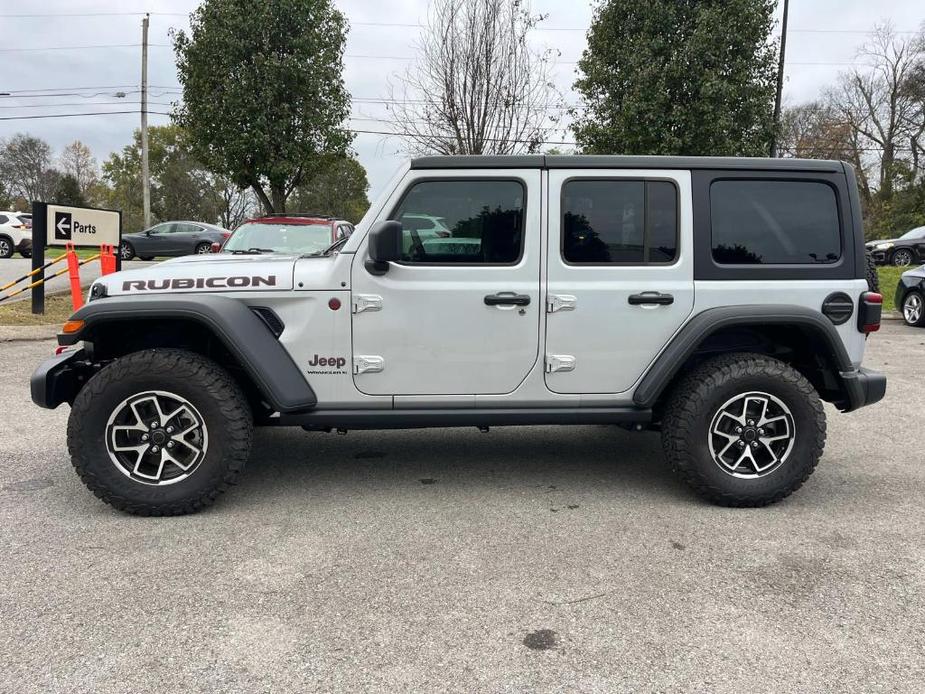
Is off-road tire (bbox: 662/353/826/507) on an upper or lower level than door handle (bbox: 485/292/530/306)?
lower

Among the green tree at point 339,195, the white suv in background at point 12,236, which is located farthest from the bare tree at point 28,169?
the white suv in background at point 12,236

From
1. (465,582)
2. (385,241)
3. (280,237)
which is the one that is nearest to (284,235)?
(280,237)

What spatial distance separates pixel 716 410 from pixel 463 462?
1641 mm

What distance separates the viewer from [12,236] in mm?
23734

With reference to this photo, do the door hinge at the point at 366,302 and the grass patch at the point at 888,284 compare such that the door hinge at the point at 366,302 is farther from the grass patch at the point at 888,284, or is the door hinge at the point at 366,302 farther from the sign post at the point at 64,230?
the grass patch at the point at 888,284

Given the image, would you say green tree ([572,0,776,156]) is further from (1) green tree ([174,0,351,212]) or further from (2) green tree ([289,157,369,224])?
(2) green tree ([289,157,369,224])

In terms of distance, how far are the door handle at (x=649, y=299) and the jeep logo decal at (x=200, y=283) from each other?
6.11 feet

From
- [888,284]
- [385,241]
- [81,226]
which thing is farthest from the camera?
[888,284]

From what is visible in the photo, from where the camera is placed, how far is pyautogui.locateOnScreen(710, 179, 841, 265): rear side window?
12.5ft

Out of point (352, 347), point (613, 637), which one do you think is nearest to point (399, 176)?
point (352, 347)

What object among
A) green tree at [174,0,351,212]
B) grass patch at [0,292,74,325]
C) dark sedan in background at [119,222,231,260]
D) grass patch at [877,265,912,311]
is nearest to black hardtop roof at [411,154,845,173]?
grass patch at [0,292,74,325]

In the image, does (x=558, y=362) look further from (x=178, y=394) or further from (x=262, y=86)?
(x=262, y=86)

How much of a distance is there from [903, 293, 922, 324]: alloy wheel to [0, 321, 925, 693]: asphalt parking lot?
8146 millimetres

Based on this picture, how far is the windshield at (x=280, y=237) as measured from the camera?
29.7ft
